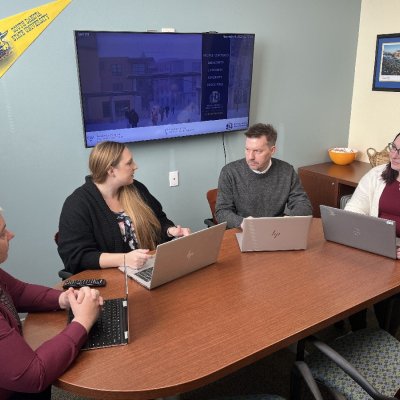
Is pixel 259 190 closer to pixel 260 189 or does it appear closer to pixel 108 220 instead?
pixel 260 189

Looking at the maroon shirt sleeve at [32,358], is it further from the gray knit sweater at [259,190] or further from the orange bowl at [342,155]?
the orange bowl at [342,155]

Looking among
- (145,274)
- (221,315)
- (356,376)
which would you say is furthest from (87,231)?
(356,376)

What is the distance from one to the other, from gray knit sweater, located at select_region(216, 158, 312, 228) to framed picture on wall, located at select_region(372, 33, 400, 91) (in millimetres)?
1702

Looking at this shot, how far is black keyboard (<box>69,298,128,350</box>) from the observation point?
1.23 meters

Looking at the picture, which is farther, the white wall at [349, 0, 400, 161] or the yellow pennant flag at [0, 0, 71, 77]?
the white wall at [349, 0, 400, 161]

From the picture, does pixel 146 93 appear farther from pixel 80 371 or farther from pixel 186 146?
pixel 80 371

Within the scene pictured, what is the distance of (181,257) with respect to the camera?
1543mm

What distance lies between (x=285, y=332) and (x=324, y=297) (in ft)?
0.92

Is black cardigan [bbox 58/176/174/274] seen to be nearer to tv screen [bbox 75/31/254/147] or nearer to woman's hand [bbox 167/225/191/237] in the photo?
woman's hand [bbox 167/225/191/237]

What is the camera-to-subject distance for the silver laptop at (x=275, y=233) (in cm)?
178

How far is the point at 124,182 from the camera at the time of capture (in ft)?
6.37

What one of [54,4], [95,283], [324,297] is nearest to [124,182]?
[95,283]

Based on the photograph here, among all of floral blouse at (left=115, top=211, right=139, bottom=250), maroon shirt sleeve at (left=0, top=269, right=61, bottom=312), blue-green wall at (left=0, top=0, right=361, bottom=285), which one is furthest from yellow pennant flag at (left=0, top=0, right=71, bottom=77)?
maroon shirt sleeve at (left=0, top=269, right=61, bottom=312)

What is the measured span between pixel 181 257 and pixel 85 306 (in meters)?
0.41
